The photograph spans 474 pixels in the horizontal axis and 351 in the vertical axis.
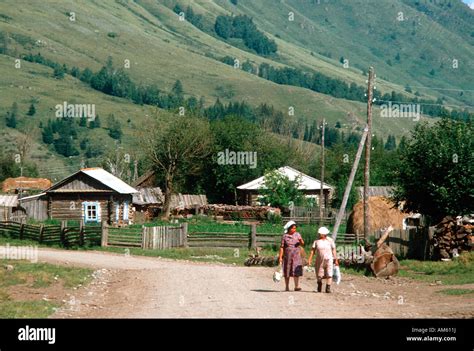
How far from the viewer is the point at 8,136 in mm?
182000

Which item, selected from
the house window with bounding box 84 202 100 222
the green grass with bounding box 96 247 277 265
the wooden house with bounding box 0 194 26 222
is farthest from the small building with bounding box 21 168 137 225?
the green grass with bounding box 96 247 277 265

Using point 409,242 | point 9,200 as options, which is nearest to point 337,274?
point 409,242

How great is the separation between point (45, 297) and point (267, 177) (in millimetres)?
55771

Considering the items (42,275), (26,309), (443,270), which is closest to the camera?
(26,309)

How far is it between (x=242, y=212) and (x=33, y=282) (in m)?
49.5

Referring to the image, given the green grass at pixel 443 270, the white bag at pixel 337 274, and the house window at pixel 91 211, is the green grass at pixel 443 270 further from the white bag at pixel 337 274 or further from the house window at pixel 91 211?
the house window at pixel 91 211

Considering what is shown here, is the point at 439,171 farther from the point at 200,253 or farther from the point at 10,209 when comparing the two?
the point at 10,209

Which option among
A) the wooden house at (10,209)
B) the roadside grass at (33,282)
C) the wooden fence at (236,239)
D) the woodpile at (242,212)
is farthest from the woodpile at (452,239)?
the woodpile at (242,212)

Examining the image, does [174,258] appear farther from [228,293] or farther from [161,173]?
[161,173]

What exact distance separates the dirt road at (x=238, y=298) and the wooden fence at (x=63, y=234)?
13316 mm

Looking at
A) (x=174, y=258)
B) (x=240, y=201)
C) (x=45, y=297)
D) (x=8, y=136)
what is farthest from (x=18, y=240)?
(x=8, y=136)

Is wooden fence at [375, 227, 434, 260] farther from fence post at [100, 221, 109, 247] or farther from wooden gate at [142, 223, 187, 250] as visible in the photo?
fence post at [100, 221, 109, 247]

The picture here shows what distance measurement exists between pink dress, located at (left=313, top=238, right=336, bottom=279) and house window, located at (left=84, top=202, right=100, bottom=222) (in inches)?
1948

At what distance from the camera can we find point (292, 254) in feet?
79.2
